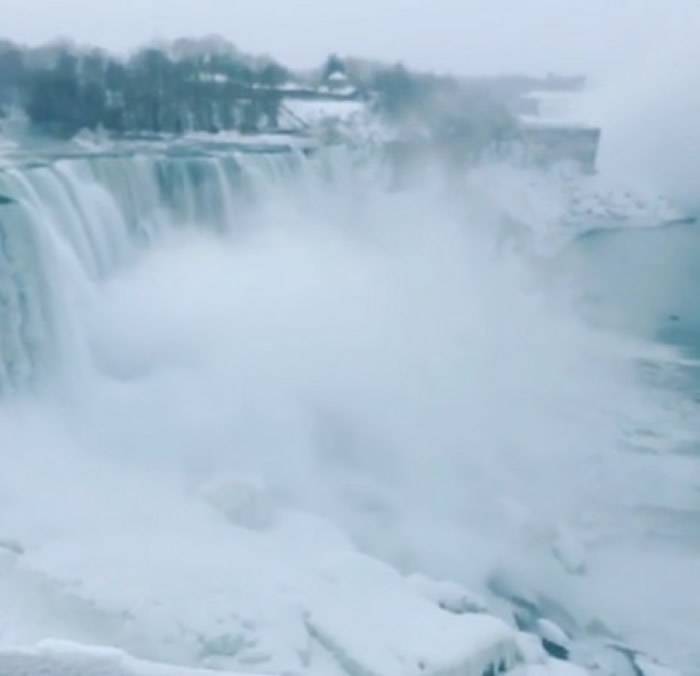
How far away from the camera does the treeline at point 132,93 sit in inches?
571

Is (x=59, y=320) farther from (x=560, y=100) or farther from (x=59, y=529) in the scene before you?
(x=560, y=100)

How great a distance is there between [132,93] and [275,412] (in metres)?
8.84

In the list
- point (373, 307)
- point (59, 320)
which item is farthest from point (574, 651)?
point (373, 307)

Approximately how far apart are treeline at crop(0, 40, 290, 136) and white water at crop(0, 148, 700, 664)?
11.7 feet

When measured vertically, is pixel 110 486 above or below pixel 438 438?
above

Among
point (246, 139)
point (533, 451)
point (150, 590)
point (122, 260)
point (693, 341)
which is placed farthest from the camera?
point (246, 139)

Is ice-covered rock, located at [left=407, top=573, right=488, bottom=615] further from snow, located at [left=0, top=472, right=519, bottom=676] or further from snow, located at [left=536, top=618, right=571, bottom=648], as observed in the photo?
snow, located at [left=536, top=618, right=571, bottom=648]

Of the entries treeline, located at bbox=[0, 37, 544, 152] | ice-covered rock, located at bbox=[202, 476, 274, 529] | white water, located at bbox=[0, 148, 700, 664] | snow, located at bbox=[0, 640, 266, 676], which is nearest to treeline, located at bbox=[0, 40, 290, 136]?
treeline, located at bbox=[0, 37, 544, 152]

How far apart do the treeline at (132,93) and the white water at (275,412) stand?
3.58 m

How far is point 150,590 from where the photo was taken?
16.3ft

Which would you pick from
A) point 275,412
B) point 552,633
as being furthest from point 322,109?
point 552,633

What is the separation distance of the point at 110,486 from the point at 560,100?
23038 mm

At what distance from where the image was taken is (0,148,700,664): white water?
19.1 feet

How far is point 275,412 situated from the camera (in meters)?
8.24
